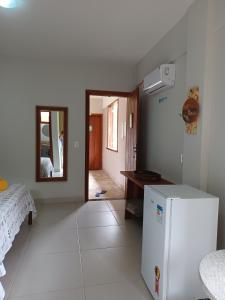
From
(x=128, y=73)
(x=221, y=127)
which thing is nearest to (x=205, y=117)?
(x=221, y=127)

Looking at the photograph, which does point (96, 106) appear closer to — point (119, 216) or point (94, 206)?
point (94, 206)

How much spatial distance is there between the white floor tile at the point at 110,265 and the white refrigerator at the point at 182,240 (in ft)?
1.51

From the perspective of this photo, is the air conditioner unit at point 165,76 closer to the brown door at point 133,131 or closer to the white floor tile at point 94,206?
the brown door at point 133,131

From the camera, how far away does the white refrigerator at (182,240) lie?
156cm

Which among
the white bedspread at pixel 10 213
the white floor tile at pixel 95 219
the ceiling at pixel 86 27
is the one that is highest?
the ceiling at pixel 86 27

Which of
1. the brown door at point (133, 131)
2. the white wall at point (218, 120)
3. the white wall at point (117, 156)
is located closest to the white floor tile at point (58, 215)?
the brown door at point (133, 131)

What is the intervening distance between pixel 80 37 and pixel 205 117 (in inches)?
83.4

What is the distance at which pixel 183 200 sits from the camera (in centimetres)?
156

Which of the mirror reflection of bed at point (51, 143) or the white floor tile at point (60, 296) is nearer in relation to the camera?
the white floor tile at point (60, 296)

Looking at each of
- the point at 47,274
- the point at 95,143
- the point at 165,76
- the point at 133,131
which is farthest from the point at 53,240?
the point at 95,143

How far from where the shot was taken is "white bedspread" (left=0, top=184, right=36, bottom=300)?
1.88 m

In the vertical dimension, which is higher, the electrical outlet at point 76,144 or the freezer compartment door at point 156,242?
the electrical outlet at point 76,144

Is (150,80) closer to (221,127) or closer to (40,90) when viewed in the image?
(221,127)

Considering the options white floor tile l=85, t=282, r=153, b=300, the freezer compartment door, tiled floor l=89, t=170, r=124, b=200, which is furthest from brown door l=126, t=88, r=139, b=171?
white floor tile l=85, t=282, r=153, b=300
